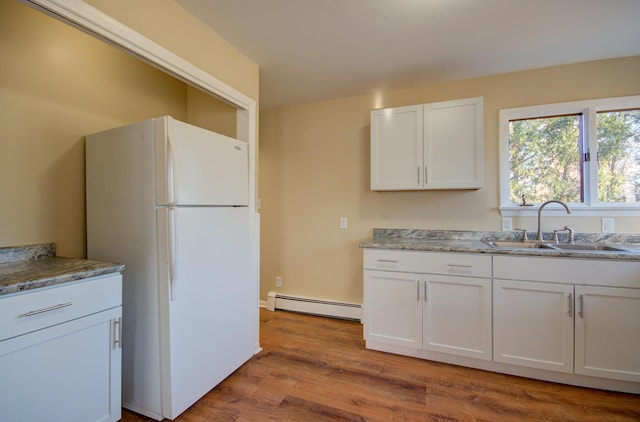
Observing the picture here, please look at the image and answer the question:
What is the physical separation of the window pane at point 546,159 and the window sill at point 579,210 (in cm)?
10

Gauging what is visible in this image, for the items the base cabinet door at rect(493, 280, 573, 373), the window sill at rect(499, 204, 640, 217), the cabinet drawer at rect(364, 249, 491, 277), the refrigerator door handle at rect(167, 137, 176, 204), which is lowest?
the base cabinet door at rect(493, 280, 573, 373)

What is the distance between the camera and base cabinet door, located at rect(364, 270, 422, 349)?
2.20 m

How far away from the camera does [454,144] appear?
2.38 meters

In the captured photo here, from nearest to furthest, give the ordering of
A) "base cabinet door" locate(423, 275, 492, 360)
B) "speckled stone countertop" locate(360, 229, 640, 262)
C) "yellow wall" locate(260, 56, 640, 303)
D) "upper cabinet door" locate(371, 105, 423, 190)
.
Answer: "speckled stone countertop" locate(360, 229, 640, 262), "base cabinet door" locate(423, 275, 492, 360), "yellow wall" locate(260, 56, 640, 303), "upper cabinet door" locate(371, 105, 423, 190)

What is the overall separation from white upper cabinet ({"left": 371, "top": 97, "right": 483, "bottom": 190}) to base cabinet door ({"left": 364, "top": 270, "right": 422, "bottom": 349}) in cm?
82

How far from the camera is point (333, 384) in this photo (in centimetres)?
189

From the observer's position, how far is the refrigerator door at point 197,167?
1.50m

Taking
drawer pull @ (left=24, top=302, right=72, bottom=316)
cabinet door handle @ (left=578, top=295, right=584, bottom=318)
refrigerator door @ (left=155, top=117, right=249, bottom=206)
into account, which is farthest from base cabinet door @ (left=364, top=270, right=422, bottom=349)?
drawer pull @ (left=24, top=302, right=72, bottom=316)

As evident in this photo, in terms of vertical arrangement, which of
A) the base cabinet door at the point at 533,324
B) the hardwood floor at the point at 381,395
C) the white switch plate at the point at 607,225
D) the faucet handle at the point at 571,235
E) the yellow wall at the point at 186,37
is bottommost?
the hardwood floor at the point at 381,395

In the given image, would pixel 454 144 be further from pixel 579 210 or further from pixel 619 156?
pixel 619 156

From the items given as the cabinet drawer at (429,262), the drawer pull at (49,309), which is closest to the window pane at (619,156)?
the cabinet drawer at (429,262)

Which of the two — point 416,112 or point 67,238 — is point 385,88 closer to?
point 416,112

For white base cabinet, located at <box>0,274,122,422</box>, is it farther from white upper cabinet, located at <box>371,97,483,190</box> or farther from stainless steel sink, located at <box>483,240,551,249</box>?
stainless steel sink, located at <box>483,240,551,249</box>

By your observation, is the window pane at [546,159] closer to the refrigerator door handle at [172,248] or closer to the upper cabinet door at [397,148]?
the upper cabinet door at [397,148]
